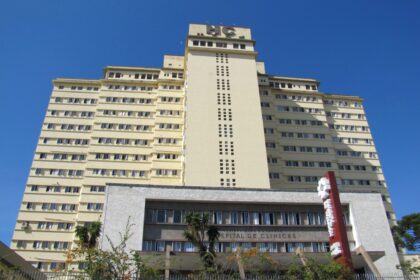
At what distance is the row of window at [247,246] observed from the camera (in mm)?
41125

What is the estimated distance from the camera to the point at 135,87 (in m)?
78.9

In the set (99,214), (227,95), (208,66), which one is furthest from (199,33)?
(99,214)

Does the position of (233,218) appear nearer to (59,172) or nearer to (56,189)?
(56,189)

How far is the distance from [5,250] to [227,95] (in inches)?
1757

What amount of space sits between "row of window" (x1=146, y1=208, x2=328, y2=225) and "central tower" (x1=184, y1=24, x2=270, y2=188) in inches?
509

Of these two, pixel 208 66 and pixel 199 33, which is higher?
pixel 199 33

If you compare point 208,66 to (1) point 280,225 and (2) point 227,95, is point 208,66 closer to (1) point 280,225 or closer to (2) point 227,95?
(2) point 227,95

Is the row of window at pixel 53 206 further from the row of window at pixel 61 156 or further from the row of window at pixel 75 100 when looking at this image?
the row of window at pixel 75 100

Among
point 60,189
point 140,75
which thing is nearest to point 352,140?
point 140,75

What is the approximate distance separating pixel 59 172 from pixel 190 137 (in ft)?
77.3

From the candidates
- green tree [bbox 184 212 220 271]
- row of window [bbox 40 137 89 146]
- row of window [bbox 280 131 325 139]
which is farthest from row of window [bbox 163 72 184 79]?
green tree [bbox 184 212 220 271]

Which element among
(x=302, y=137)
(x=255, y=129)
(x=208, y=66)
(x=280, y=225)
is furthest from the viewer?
(x=302, y=137)

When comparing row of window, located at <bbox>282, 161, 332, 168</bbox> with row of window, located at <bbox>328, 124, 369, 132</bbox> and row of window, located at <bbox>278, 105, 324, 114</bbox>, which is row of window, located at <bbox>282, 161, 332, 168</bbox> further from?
row of window, located at <bbox>278, 105, 324, 114</bbox>

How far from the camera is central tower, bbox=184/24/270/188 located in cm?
5900
